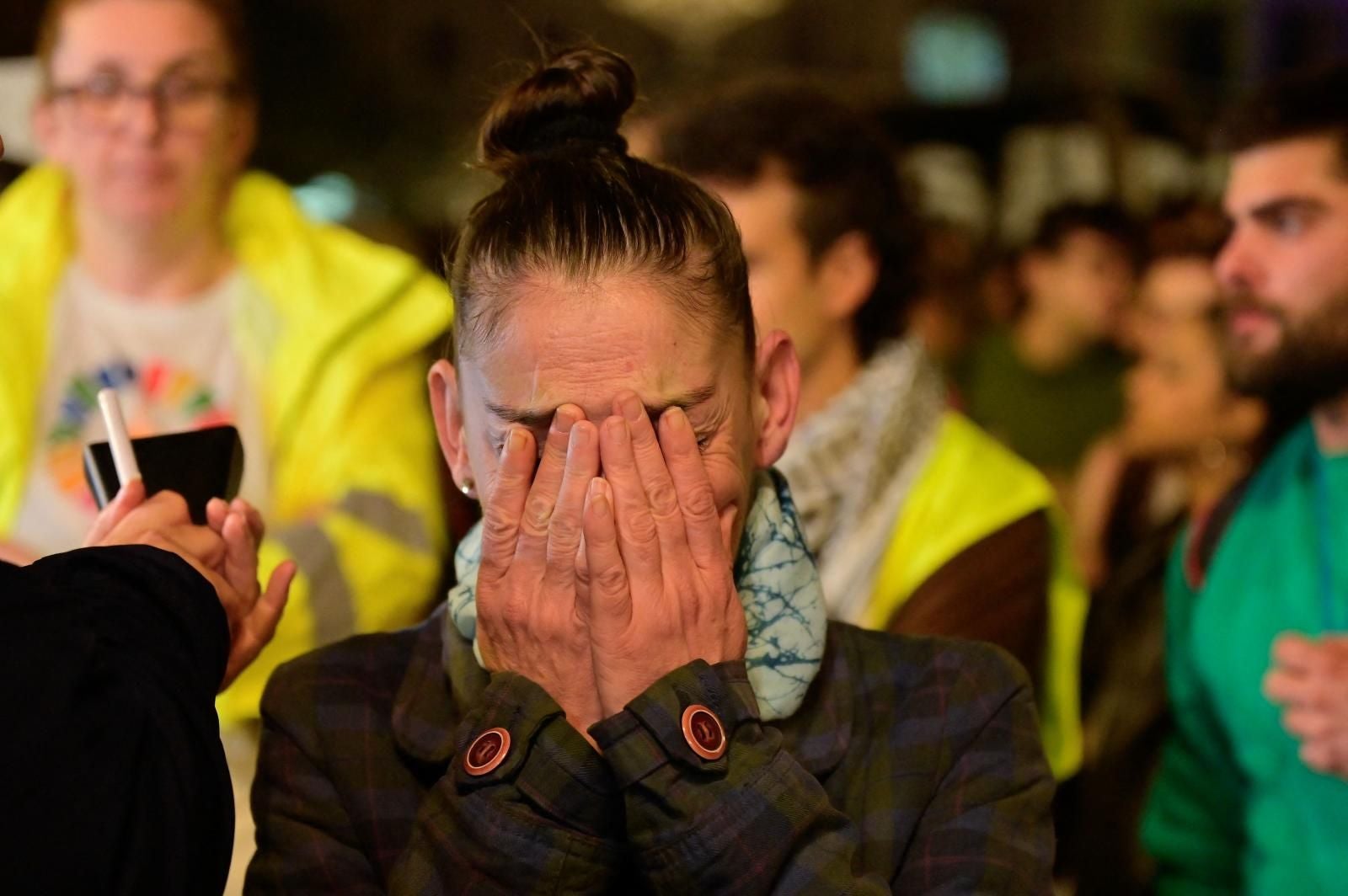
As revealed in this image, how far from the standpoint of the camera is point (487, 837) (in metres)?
1.03

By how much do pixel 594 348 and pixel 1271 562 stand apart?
1304mm

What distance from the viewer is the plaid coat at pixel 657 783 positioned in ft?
3.37

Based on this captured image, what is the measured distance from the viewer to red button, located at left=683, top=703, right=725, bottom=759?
1026mm

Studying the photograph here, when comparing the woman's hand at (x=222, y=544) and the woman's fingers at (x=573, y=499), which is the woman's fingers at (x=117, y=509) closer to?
the woman's hand at (x=222, y=544)

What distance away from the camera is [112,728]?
0.90 meters

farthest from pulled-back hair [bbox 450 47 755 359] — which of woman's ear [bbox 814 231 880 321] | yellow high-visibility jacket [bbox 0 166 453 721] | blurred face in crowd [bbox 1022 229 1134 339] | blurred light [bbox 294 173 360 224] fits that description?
blurred light [bbox 294 173 360 224]

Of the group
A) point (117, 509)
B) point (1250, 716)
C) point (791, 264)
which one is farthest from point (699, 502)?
point (1250, 716)

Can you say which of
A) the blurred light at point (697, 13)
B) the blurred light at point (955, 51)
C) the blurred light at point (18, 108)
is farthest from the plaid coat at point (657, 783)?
the blurred light at point (955, 51)

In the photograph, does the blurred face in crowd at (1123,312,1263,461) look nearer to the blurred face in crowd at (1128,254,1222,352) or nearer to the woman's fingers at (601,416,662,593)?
the blurred face in crowd at (1128,254,1222,352)

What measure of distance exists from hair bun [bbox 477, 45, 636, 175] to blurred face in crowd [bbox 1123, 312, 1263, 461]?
209 cm

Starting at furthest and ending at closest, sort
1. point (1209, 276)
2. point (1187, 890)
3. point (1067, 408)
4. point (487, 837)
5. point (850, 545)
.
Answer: point (1067, 408)
point (1209, 276)
point (1187, 890)
point (850, 545)
point (487, 837)

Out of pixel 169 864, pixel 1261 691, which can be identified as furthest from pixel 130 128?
pixel 1261 691

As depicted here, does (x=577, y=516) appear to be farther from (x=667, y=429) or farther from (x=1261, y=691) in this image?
(x=1261, y=691)

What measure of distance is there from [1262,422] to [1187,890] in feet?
2.20
